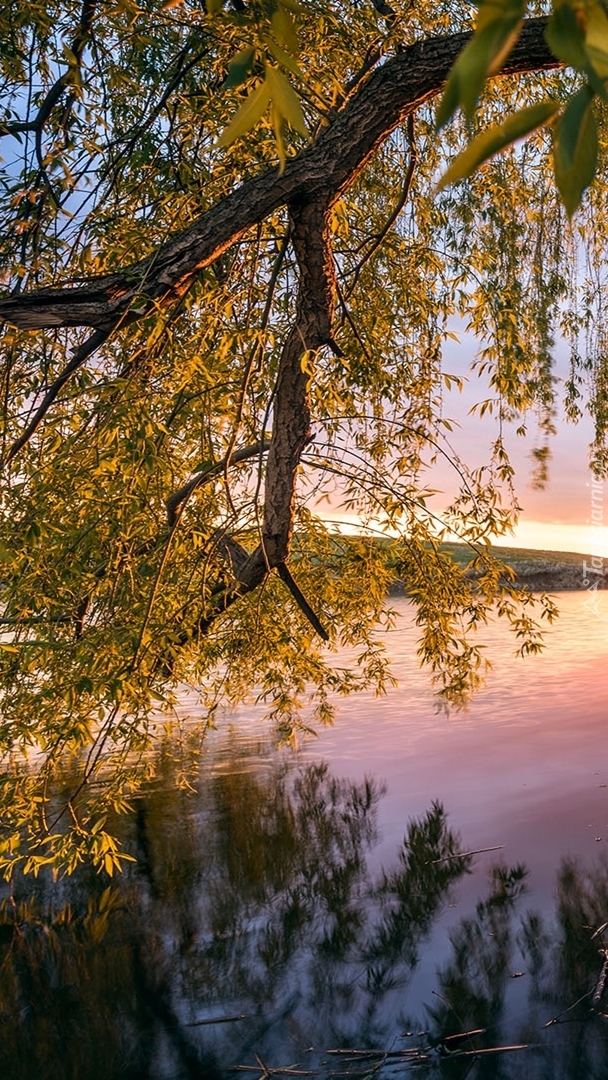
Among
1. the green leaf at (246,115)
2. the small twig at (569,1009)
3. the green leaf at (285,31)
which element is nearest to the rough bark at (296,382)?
the small twig at (569,1009)

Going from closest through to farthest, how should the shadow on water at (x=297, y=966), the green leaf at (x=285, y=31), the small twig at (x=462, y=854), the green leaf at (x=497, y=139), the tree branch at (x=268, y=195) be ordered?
the green leaf at (x=497, y=139) → the green leaf at (x=285, y=31) → the tree branch at (x=268, y=195) → the shadow on water at (x=297, y=966) → the small twig at (x=462, y=854)

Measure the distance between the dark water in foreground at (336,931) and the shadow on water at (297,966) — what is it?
1 cm

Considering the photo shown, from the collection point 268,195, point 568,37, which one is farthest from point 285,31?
point 268,195

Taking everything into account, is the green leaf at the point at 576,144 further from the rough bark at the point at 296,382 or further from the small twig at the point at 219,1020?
the small twig at the point at 219,1020

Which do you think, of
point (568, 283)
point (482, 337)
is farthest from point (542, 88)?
Result: point (482, 337)

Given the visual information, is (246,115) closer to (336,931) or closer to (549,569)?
(336,931)

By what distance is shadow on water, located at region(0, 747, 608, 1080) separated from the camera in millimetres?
3660

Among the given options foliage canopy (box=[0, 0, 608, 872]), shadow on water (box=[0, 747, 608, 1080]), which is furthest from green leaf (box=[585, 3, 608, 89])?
shadow on water (box=[0, 747, 608, 1080])

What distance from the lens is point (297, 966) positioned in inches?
176

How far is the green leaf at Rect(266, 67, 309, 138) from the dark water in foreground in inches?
138

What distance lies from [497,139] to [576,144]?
0.05 meters

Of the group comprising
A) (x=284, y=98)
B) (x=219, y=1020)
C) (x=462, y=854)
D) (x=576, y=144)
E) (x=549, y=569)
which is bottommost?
(x=219, y=1020)

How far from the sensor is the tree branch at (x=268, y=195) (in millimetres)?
2826

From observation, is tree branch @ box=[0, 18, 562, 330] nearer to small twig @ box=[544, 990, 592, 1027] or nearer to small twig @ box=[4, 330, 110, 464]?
small twig @ box=[4, 330, 110, 464]
